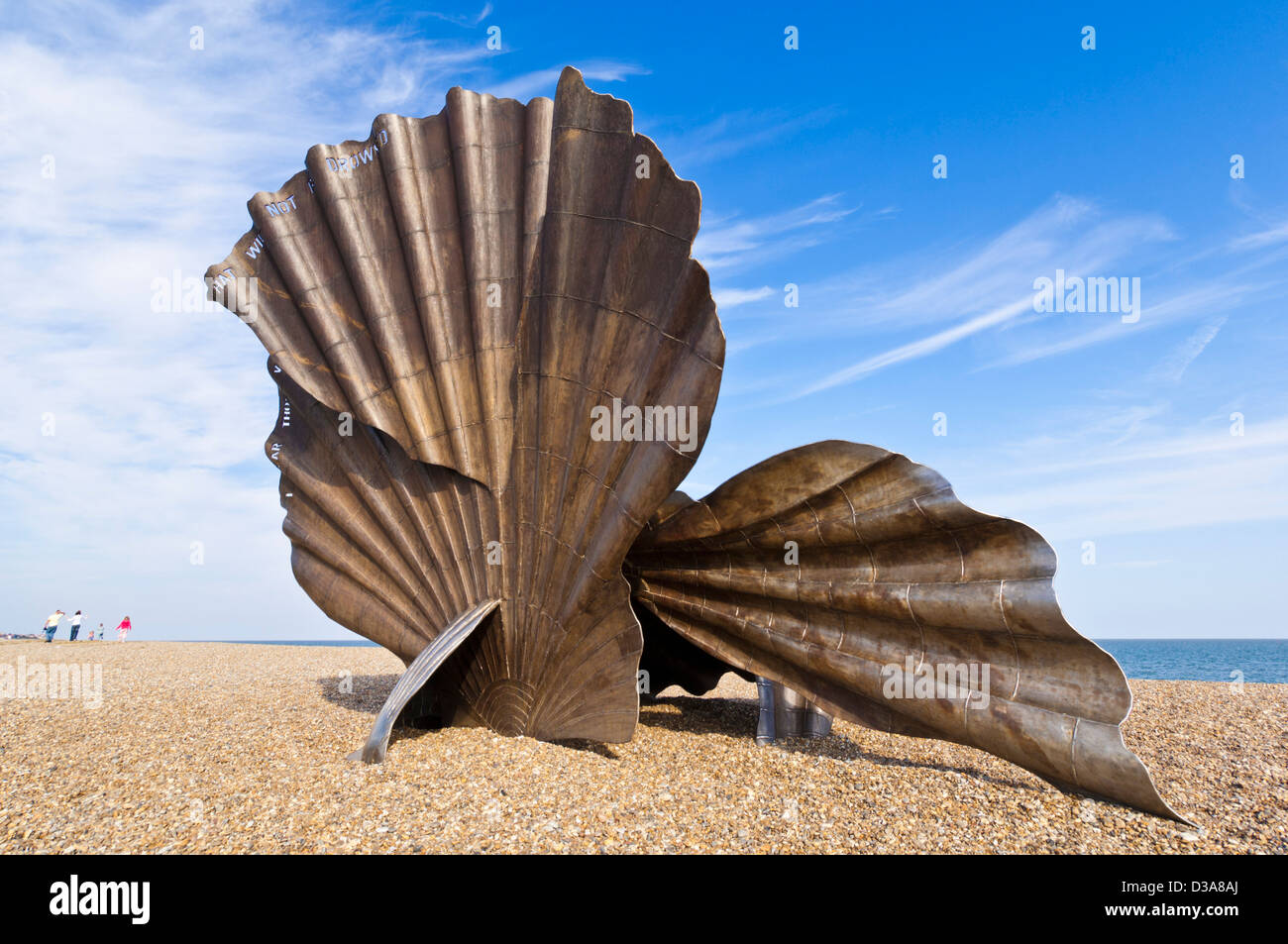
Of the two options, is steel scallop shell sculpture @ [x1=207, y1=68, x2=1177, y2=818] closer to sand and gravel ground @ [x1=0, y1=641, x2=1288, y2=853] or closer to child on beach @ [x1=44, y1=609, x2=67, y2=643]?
sand and gravel ground @ [x1=0, y1=641, x2=1288, y2=853]

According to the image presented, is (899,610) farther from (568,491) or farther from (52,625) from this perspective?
(52,625)

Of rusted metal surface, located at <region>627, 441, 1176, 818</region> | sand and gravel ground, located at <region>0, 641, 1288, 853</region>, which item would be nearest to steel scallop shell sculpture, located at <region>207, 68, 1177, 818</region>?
rusted metal surface, located at <region>627, 441, 1176, 818</region>

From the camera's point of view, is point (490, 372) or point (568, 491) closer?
point (568, 491)

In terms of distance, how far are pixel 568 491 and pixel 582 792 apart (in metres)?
2.40

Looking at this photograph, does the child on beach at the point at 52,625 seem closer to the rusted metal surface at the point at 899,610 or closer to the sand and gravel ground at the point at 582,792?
the sand and gravel ground at the point at 582,792

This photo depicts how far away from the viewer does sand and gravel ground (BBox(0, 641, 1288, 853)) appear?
14.7ft

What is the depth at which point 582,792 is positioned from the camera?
205 inches

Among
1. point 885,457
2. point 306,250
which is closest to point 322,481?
point 306,250

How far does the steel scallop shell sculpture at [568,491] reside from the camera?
5.77m

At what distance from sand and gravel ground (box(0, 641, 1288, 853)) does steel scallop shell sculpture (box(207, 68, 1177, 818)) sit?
45 centimetres

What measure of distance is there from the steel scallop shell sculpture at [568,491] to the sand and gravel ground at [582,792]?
1.47ft

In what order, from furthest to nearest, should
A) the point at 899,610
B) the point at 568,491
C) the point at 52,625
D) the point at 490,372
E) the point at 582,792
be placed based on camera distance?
the point at 52,625 → the point at 490,372 → the point at 568,491 → the point at 899,610 → the point at 582,792

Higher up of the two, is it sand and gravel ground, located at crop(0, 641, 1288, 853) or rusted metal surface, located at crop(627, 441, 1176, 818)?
rusted metal surface, located at crop(627, 441, 1176, 818)

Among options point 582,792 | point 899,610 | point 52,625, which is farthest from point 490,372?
point 52,625
